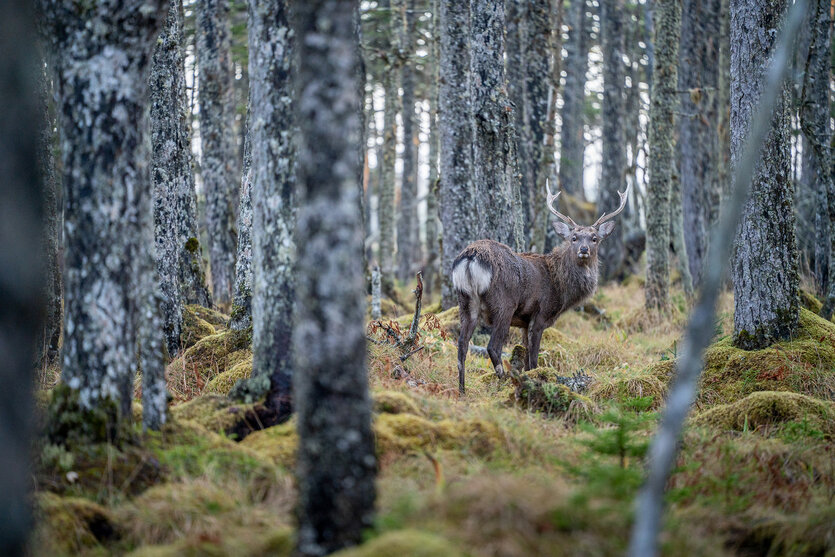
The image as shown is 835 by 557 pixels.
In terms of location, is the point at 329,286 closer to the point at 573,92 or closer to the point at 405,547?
the point at 405,547

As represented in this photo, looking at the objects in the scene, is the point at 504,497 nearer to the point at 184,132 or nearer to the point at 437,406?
the point at 437,406

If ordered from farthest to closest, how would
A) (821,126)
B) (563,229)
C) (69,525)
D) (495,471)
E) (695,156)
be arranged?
1. (695,156)
2. (821,126)
3. (563,229)
4. (495,471)
5. (69,525)

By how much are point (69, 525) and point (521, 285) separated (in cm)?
618

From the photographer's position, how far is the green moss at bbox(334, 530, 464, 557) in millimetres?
3311

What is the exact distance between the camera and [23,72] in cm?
378

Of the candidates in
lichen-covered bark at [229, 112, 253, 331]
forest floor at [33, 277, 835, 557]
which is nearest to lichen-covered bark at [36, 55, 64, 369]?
forest floor at [33, 277, 835, 557]

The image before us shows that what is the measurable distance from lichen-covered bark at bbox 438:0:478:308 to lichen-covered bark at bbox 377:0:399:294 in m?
5.44

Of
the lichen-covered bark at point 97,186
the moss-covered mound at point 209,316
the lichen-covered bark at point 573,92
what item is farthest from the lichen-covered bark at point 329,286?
the lichen-covered bark at point 573,92

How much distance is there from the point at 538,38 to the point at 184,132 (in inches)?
343

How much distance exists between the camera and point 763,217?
7609 millimetres

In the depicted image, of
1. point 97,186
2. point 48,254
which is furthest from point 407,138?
point 97,186

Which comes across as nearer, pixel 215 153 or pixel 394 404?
pixel 394 404

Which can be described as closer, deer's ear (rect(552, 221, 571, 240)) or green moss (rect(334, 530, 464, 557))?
green moss (rect(334, 530, 464, 557))

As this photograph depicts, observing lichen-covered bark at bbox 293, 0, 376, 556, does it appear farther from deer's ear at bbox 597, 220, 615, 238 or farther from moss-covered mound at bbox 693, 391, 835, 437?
deer's ear at bbox 597, 220, 615, 238
